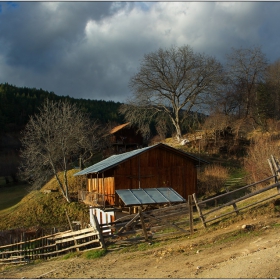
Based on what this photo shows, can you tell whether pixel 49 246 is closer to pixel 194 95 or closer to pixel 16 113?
pixel 194 95

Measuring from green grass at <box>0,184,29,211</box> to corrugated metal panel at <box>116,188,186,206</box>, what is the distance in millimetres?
20138

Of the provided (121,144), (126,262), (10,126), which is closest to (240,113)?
(121,144)

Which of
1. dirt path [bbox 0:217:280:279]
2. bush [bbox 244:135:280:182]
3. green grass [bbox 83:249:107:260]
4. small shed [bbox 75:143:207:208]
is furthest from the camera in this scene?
small shed [bbox 75:143:207:208]

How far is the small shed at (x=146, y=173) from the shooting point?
85.1ft

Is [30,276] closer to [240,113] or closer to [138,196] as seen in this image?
[138,196]

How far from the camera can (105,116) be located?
303ft

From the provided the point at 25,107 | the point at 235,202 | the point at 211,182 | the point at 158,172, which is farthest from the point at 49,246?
the point at 25,107

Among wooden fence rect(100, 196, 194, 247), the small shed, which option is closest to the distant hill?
the small shed

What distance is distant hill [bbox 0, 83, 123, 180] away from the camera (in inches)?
2515

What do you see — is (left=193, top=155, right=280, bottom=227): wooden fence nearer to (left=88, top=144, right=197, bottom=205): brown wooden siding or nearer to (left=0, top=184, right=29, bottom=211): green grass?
(left=88, top=144, right=197, bottom=205): brown wooden siding

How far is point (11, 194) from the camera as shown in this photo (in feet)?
146

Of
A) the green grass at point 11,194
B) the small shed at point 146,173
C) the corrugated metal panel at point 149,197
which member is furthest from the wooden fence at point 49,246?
the green grass at point 11,194

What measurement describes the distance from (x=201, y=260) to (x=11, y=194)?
38971 mm

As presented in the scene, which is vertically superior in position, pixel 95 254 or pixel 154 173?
pixel 154 173
